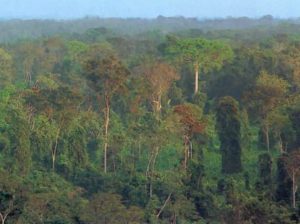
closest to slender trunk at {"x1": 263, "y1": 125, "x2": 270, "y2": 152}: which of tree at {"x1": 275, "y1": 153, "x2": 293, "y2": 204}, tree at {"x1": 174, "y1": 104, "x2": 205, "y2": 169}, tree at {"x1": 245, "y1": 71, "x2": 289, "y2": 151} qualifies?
tree at {"x1": 245, "y1": 71, "x2": 289, "y2": 151}

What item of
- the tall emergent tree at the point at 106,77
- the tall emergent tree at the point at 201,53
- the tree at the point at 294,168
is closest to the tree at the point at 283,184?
the tree at the point at 294,168

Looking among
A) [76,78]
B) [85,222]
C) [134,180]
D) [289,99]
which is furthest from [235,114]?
[76,78]

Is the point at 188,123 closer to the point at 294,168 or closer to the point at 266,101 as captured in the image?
the point at 266,101

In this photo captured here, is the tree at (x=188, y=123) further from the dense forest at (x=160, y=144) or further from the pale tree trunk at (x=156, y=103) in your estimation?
the pale tree trunk at (x=156, y=103)

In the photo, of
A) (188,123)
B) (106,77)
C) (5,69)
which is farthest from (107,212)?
(5,69)

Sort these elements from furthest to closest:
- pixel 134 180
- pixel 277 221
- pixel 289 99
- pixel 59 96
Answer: pixel 289 99, pixel 59 96, pixel 134 180, pixel 277 221

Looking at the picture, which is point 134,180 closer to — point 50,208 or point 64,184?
point 64,184

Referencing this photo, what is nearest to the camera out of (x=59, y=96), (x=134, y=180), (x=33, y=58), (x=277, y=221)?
(x=277, y=221)
